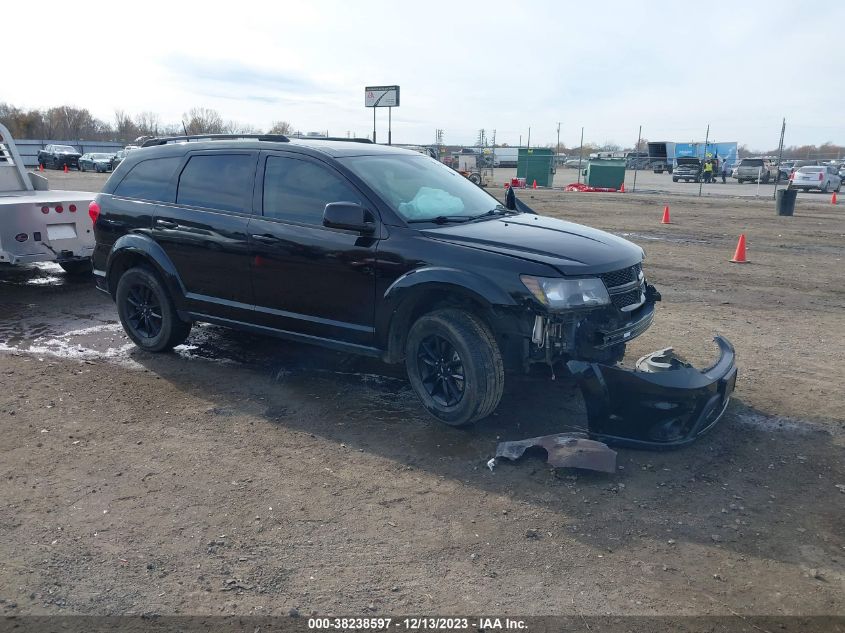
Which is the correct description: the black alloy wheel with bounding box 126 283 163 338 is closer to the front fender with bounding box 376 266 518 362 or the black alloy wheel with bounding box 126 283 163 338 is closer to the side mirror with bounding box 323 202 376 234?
the side mirror with bounding box 323 202 376 234

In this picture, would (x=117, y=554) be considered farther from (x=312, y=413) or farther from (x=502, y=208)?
(x=502, y=208)

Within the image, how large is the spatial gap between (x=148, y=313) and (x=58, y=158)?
48.8 meters

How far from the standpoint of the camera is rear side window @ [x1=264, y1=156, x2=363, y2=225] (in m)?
5.12

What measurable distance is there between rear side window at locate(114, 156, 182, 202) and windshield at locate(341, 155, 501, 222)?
6.29 ft

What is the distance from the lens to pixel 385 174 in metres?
5.29

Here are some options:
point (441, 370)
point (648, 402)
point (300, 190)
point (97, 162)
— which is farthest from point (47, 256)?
point (97, 162)

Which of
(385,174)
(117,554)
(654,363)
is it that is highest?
(385,174)

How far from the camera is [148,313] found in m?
6.41

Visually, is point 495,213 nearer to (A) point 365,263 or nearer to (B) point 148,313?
(A) point 365,263

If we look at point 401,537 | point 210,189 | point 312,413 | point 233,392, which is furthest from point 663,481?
point 210,189

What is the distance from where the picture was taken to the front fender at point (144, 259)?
237 inches

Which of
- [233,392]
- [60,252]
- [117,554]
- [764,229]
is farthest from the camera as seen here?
[764,229]

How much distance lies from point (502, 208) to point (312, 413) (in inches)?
91.5

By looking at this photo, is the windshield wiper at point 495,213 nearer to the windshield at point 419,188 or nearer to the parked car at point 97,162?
the windshield at point 419,188
